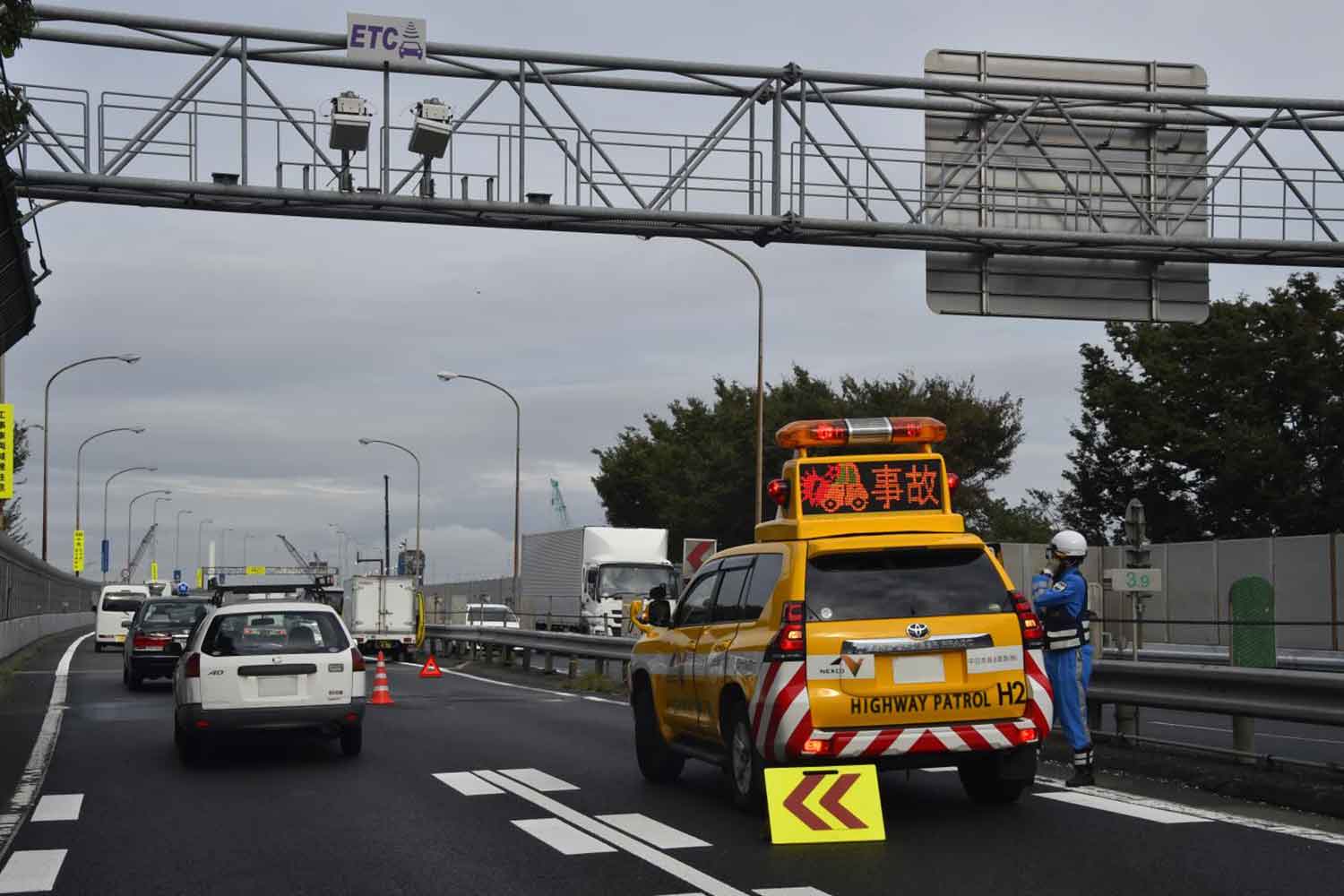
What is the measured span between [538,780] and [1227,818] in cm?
535

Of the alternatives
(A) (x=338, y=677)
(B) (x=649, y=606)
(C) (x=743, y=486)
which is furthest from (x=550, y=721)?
(C) (x=743, y=486)

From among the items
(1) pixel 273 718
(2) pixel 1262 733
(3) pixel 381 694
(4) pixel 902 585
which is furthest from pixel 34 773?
(2) pixel 1262 733

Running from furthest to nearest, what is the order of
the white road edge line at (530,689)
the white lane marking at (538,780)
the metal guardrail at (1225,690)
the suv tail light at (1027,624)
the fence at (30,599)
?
the fence at (30,599), the white road edge line at (530,689), the white lane marking at (538,780), the metal guardrail at (1225,690), the suv tail light at (1027,624)

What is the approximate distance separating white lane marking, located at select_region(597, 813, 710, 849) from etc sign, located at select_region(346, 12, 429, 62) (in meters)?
12.1

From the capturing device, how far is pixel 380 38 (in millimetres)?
20859

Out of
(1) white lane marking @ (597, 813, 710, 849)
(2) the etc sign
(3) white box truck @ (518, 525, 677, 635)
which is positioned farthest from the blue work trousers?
(3) white box truck @ (518, 525, 677, 635)

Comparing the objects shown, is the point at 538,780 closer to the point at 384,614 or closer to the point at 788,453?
the point at 384,614

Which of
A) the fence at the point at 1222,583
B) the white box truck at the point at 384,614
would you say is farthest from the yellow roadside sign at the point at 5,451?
Result: the fence at the point at 1222,583

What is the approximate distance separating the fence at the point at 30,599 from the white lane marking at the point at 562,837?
102ft

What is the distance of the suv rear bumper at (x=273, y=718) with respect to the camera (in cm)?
1562

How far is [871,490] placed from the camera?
12.1 meters

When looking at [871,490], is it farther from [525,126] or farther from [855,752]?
[525,126]

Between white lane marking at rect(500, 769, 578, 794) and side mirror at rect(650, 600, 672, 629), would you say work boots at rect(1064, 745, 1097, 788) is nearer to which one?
side mirror at rect(650, 600, 672, 629)

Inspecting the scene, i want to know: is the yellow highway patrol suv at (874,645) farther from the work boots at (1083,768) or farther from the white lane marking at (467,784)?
the white lane marking at (467,784)
